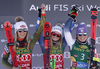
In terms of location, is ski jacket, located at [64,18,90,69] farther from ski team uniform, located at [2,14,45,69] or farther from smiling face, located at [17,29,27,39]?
smiling face, located at [17,29,27,39]

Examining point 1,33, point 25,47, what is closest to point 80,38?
point 25,47

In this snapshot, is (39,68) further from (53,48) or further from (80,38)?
(80,38)

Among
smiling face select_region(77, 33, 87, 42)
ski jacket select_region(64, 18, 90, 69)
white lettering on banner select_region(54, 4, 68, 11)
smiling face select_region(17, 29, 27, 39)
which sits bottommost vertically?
ski jacket select_region(64, 18, 90, 69)

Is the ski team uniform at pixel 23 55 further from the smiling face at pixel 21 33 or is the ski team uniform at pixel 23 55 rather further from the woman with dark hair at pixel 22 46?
the smiling face at pixel 21 33

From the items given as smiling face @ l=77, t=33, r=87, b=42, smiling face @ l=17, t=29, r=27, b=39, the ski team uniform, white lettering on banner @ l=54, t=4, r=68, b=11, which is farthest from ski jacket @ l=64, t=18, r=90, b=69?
white lettering on banner @ l=54, t=4, r=68, b=11

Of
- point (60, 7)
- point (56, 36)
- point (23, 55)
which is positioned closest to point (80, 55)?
point (56, 36)

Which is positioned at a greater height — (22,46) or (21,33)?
(21,33)

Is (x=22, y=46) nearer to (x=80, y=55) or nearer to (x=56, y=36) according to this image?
(x=56, y=36)

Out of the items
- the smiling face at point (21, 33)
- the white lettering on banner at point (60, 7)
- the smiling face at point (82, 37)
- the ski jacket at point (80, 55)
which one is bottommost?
the ski jacket at point (80, 55)

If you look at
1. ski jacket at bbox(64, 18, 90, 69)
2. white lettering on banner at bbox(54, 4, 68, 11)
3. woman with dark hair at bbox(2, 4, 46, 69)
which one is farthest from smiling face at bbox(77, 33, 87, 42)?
white lettering on banner at bbox(54, 4, 68, 11)

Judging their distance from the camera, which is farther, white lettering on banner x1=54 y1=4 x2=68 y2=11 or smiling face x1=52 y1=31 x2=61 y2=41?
white lettering on banner x1=54 y1=4 x2=68 y2=11

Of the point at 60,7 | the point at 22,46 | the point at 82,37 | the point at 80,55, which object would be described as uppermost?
the point at 60,7

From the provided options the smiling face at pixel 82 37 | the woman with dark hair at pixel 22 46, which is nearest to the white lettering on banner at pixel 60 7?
the woman with dark hair at pixel 22 46

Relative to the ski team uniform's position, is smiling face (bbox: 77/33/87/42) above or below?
above
